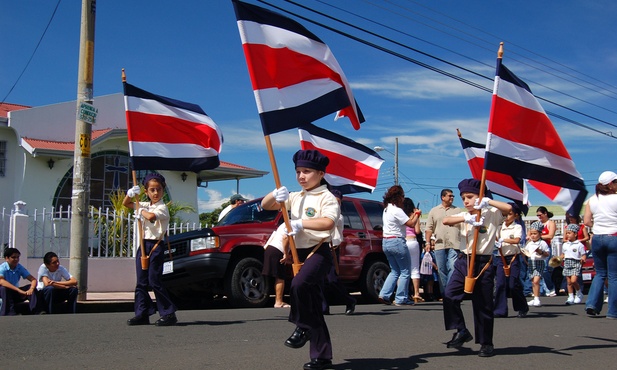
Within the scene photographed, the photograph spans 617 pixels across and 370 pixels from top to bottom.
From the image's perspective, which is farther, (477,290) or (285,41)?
(285,41)

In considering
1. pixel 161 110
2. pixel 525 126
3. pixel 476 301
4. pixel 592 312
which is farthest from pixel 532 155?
pixel 161 110

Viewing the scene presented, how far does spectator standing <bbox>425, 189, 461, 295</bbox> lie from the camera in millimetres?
10484

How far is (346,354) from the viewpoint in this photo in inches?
242

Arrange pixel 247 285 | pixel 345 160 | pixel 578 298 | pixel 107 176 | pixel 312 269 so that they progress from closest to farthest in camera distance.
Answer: pixel 312 269 → pixel 247 285 → pixel 345 160 → pixel 578 298 → pixel 107 176

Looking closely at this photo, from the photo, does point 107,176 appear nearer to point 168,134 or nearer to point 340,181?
point 340,181

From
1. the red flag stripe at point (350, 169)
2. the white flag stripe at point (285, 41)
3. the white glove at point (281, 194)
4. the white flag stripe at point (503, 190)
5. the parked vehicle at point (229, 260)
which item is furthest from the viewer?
the red flag stripe at point (350, 169)

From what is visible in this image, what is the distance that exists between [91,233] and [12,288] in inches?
167

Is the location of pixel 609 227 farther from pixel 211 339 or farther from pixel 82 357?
pixel 82 357

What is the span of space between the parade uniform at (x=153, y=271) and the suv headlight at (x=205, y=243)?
255 centimetres

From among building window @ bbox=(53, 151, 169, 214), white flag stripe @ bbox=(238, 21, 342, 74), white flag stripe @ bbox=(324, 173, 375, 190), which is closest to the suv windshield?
white flag stripe @ bbox=(324, 173, 375, 190)

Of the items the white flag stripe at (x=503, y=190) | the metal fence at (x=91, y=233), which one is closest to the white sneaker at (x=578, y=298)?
the white flag stripe at (x=503, y=190)

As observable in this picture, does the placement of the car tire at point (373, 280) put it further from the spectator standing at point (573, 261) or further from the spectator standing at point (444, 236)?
the spectator standing at point (573, 261)

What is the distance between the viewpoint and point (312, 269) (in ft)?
17.5

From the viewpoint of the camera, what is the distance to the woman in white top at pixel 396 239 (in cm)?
1064
